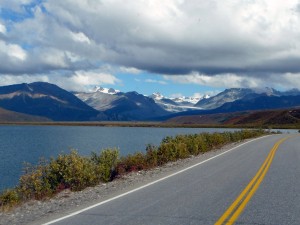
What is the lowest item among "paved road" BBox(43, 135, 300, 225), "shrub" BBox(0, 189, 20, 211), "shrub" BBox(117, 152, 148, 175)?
"shrub" BBox(0, 189, 20, 211)

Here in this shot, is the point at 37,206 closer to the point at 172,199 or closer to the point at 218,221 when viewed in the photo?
the point at 172,199

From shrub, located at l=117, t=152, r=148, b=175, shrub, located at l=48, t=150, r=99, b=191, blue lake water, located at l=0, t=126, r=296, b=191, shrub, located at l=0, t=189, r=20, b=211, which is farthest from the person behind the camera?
blue lake water, located at l=0, t=126, r=296, b=191

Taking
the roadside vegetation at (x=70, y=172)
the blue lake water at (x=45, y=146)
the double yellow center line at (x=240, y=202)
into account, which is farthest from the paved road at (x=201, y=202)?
the blue lake water at (x=45, y=146)

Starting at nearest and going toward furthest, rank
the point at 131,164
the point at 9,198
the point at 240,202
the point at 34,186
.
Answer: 1. the point at 240,202
2. the point at 9,198
3. the point at 34,186
4. the point at 131,164

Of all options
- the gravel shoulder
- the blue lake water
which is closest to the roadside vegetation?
the gravel shoulder

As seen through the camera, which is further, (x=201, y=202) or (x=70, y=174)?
(x=70, y=174)

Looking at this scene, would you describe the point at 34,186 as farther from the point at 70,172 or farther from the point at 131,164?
the point at 131,164

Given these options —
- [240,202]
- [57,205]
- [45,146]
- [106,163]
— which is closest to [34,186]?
[57,205]

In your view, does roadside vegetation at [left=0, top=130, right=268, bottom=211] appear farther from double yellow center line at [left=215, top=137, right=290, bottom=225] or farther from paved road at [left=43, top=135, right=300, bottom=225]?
double yellow center line at [left=215, top=137, right=290, bottom=225]

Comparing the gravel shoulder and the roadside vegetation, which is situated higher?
the roadside vegetation

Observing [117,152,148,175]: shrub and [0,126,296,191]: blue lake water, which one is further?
[0,126,296,191]: blue lake water

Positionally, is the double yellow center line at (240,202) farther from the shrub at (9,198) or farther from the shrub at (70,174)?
the shrub at (9,198)

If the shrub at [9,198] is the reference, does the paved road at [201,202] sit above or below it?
above

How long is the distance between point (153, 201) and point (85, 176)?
18.5 feet
